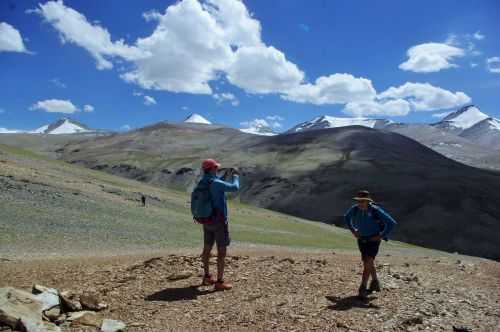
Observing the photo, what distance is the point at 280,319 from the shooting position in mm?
9602

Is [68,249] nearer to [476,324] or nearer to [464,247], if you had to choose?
[476,324]

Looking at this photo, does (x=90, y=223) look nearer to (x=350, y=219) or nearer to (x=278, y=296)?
(x=278, y=296)

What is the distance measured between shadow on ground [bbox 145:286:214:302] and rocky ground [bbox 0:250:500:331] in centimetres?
2

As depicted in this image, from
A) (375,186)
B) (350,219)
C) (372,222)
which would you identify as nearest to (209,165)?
(350,219)

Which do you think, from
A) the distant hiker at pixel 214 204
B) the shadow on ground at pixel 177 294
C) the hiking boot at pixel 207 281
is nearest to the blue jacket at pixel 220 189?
the distant hiker at pixel 214 204

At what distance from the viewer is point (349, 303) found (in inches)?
418

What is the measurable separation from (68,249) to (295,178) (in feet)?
417

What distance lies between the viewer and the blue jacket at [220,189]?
1114 centimetres

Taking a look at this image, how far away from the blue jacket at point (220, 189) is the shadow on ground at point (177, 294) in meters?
1.83

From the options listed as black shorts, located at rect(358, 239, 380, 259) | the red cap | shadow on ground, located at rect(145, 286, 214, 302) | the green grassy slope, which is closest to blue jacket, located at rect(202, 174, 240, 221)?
the red cap

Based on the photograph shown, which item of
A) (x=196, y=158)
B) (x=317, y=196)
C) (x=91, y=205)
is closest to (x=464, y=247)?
(x=317, y=196)

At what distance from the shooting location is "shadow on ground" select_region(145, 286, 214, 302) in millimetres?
11141

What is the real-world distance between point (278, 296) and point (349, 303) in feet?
5.10

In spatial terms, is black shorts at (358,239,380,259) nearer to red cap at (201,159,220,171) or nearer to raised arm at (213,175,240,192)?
raised arm at (213,175,240,192)
